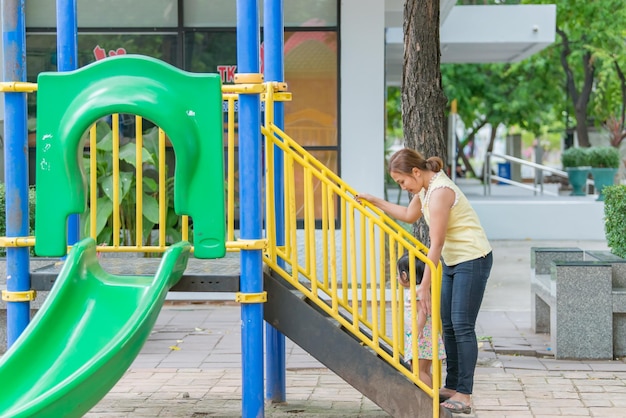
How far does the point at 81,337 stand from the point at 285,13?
6289 millimetres

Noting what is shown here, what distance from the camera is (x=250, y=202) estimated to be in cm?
496

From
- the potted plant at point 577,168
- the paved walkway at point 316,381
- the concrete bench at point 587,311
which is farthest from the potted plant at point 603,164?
the concrete bench at point 587,311

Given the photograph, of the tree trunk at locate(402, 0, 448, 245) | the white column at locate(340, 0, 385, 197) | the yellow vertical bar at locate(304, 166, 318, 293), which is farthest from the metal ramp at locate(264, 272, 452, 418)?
the white column at locate(340, 0, 385, 197)

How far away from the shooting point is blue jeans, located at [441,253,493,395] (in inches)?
209

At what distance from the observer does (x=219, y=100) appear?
15.7ft

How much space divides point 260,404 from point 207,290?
0.65 metres

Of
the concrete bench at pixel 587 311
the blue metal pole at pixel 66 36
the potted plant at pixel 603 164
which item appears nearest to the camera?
the blue metal pole at pixel 66 36

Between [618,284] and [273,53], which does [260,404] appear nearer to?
[273,53]

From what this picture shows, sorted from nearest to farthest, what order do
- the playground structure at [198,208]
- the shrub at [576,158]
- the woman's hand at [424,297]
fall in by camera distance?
1. the playground structure at [198,208]
2. the woman's hand at [424,297]
3. the shrub at [576,158]

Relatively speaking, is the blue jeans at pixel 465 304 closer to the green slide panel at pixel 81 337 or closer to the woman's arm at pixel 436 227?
the woman's arm at pixel 436 227

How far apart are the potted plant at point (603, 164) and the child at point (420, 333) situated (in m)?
15.0

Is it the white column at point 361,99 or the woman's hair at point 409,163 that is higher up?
the white column at point 361,99

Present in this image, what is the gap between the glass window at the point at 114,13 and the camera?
33.8 ft

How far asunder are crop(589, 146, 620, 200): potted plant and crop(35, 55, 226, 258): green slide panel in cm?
1593
